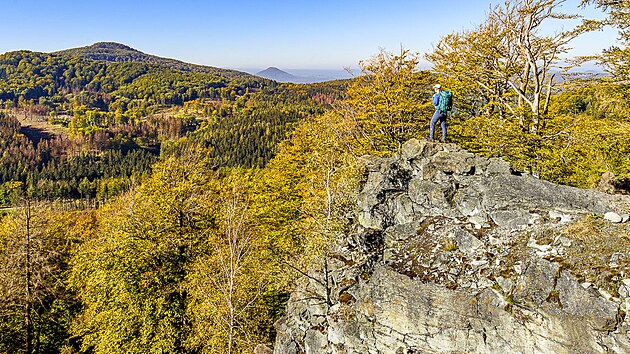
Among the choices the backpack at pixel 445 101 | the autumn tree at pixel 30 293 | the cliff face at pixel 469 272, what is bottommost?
the autumn tree at pixel 30 293

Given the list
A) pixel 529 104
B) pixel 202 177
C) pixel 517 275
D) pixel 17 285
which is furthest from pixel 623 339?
pixel 17 285

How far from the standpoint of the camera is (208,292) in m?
17.8

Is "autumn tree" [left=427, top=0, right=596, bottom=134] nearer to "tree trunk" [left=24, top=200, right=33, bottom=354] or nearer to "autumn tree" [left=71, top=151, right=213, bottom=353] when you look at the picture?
"autumn tree" [left=71, top=151, right=213, bottom=353]

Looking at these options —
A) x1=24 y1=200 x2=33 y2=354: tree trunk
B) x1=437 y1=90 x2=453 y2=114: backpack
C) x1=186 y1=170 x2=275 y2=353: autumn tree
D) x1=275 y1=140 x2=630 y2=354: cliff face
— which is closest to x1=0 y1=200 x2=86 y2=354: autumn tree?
x1=24 y1=200 x2=33 y2=354: tree trunk

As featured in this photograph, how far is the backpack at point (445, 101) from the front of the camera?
14442 millimetres

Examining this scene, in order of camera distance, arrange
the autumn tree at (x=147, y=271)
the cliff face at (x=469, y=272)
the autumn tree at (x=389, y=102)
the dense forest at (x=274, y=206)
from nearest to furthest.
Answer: the cliff face at (x=469, y=272) < the dense forest at (x=274, y=206) < the autumn tree at (x=147, y=271) < the autumn tree at (x=389, y=102)

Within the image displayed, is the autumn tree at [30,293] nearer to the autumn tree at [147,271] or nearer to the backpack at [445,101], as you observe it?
the autumn tree at [147,271]

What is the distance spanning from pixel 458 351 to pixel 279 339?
19.5 ft

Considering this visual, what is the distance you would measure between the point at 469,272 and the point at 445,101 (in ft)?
26.7

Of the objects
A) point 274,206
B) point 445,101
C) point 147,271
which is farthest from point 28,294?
point 445,101

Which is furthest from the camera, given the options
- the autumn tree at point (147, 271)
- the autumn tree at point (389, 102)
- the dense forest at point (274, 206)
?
the autumn tree at point (389, 102)

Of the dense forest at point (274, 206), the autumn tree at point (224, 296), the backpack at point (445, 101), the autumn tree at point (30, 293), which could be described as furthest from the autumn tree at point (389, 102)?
the autumn tree at point (30, 293)

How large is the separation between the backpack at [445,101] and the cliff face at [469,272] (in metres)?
2.53

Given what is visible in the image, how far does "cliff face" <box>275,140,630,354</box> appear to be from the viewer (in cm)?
742
